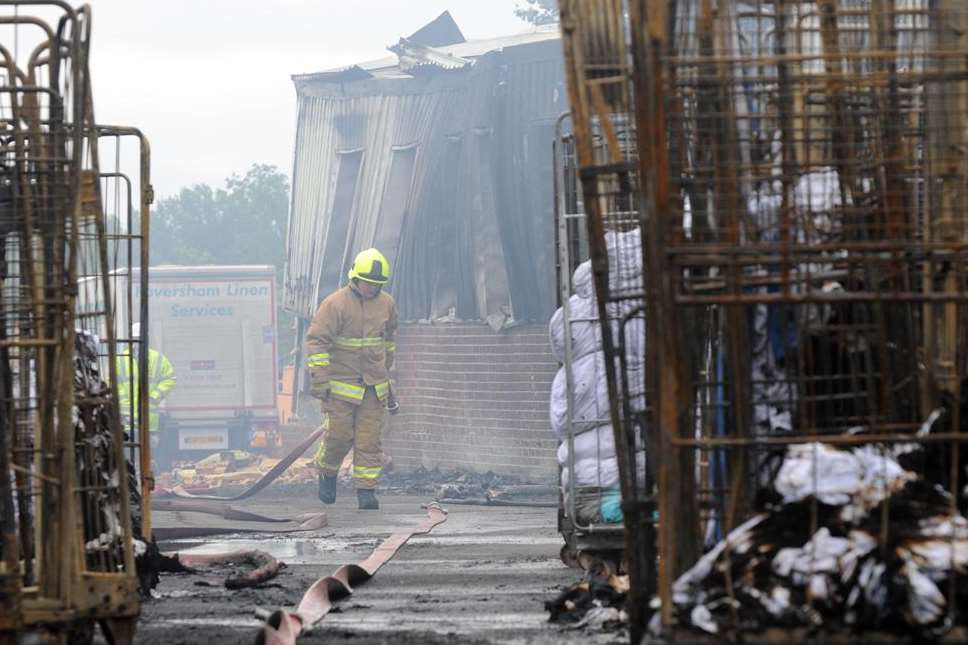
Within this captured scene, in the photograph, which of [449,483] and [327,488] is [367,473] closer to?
[327,488]

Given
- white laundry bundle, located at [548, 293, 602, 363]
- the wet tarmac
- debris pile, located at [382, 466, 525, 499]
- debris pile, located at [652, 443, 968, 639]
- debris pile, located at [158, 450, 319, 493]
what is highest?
white laundry bundle, located at [548, 293, 602, 363]

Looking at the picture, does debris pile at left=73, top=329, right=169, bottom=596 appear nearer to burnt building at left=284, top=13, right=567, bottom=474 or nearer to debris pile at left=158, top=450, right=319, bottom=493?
burnt building at left=284, top=13, right=567, bottom=474

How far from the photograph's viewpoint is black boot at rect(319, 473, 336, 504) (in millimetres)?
18031

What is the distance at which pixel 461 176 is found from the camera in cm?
2150

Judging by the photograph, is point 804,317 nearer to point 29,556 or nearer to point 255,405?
point 29,556

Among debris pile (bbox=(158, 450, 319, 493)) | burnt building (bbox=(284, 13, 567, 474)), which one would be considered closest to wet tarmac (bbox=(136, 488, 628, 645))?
burnt building (bbox=(284, 13, 567, 474))

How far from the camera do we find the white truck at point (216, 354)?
94.8ft

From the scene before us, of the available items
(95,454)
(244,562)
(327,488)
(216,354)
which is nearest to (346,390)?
(327,488)

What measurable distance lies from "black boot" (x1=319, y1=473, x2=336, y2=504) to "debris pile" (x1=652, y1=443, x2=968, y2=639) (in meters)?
12.7

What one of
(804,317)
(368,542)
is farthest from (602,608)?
(368,542)

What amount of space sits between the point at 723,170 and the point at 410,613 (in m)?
3.98

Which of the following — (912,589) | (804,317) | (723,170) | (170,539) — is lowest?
(170,539)

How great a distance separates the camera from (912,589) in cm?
507

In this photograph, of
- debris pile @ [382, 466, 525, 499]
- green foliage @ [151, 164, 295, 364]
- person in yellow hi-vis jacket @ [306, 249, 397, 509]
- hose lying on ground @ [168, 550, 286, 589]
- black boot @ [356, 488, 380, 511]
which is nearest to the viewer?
hose lying on ground @ [168, 550, 286, 589]
